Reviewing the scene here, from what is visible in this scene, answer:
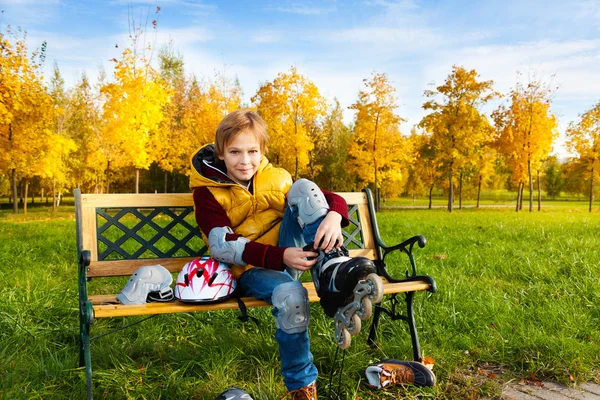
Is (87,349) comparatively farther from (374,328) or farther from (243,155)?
(374,328)

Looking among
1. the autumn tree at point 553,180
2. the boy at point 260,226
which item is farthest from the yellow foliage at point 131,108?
the autumn tree at point 553,180

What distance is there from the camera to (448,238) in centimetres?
762

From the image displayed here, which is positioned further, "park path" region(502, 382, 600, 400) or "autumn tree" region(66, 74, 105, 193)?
"autumn tree" region(66, 74, 105, 193)

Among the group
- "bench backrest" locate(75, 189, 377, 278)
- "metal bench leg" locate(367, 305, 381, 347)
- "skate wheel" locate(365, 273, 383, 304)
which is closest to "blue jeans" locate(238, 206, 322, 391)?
"skate wheel" locate(365, 273, 383, 304)

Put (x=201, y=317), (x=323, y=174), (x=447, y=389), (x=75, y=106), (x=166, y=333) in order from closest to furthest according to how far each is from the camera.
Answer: (x=447, y=389), (x=166, y=333), (x=201, y=317), (x=75, y=106), (x=323, y=174)

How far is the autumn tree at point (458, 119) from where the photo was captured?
22125mm

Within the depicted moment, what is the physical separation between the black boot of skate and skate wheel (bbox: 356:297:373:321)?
0.32 ft

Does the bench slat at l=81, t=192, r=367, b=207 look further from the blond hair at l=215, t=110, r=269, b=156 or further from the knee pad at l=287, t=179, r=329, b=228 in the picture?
the knee pad at l=287, t=179, r=329, b=228

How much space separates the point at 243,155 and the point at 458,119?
836 inches

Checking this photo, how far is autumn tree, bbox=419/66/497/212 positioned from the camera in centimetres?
2212

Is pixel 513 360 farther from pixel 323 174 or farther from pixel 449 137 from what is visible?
pixel 323 174

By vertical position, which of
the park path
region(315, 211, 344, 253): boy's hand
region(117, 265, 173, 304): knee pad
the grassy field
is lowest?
the park path

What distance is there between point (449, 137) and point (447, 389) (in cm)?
2113

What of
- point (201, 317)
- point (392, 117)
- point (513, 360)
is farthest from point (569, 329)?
point (392, 117)
